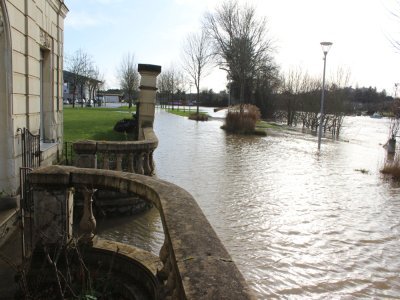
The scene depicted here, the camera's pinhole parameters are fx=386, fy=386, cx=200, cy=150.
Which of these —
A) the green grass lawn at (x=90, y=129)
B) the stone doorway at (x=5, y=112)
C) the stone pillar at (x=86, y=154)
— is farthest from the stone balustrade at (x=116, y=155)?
the green grass lawn at (x=90, y=129)

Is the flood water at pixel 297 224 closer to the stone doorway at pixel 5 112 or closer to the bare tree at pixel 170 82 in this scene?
the stone doorway at pixel 5 112

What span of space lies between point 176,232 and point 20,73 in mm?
5568

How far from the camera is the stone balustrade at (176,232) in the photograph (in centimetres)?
158

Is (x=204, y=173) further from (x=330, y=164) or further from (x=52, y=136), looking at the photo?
(x=330, y=164)

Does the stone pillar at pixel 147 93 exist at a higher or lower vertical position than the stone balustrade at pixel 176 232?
higher

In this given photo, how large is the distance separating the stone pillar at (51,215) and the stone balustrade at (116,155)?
2.61m

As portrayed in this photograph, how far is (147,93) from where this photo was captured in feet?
36.3

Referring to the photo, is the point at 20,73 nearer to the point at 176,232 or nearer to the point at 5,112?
the point at 5,112

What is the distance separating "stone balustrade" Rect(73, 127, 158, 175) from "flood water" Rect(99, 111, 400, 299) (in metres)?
0.90

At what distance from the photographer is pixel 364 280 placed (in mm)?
4793

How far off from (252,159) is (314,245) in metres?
8.92

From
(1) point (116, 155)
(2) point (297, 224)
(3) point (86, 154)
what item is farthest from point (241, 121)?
(3) point (86, 154)

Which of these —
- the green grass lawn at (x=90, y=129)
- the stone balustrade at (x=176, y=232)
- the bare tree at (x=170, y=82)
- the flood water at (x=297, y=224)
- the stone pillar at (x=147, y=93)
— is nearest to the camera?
the stone balustrade at (x=176, y=232)

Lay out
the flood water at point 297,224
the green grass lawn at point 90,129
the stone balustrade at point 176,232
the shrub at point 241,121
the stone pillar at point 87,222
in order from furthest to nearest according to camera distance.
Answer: the shrub at point 241,121
the green grass lawn at point 90,129
the flood water at point 297,224
the stone pillar at point 87,222
the stone balustrade at point 176,232
